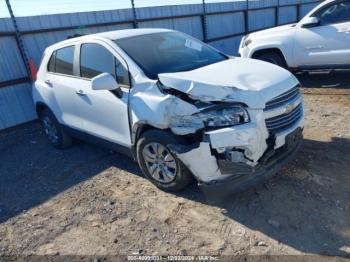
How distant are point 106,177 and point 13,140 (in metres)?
3.18

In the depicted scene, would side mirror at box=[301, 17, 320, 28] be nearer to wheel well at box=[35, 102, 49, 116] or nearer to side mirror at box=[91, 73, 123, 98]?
side mirror at box=[91, 73, 123, 98]

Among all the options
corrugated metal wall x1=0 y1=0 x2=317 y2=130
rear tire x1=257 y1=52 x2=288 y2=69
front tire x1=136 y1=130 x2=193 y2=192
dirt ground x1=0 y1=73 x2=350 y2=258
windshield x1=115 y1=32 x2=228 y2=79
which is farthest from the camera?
rear tire x1=257 y1=52 x2=288 y2=69

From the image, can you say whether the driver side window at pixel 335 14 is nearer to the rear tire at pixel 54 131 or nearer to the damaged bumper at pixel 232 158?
the damaged bumper at pixel 232 158

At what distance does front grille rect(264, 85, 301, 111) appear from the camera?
331cm

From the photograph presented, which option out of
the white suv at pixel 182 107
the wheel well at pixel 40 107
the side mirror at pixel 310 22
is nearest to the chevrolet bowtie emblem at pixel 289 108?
the white suv at pixel 182 107

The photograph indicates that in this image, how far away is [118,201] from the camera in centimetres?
395

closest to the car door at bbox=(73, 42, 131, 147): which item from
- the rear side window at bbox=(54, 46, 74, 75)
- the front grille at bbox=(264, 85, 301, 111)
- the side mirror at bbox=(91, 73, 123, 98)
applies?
the side mirror at bbox=(91, 73, 123, 98)

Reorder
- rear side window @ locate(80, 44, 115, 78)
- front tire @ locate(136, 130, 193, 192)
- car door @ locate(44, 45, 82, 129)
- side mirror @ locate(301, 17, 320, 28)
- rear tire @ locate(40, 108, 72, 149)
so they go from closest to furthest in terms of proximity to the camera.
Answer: front tire @ locate(136, 130, 193, 192) < rear side window @ locate(80, 44, 115, 78) < car door @ locate(44, 45, 82, 129) < rear tire @ locate(40, 108, 72, 149) < side mirror @ locate(301, 17, 320, 28)

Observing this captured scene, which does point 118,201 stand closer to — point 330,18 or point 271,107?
point 271,107

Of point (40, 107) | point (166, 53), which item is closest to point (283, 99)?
point (166, 53)

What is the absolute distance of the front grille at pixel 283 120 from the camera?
3318 mm

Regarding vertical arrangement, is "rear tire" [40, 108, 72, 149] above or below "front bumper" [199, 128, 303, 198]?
below

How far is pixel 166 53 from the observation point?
4.27m

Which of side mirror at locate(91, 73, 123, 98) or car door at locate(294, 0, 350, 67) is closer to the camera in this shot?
side mirror at locate(91, 73, 123, 98)
